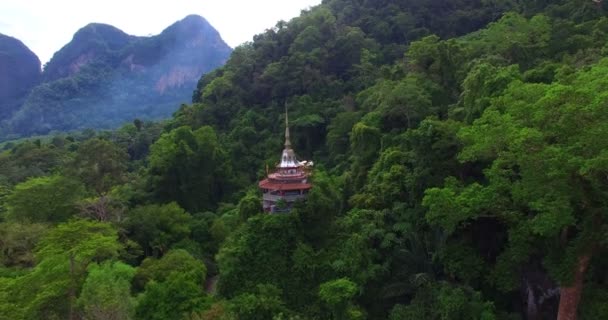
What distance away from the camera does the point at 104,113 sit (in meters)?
93.1

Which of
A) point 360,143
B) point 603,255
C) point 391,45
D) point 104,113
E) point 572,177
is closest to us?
point 572,177

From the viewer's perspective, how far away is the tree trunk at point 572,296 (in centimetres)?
1281

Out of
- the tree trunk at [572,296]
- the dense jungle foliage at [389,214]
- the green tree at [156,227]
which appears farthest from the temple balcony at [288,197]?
the tree trunk at [572,296]

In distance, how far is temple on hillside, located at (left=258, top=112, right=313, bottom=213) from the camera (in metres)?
18.0

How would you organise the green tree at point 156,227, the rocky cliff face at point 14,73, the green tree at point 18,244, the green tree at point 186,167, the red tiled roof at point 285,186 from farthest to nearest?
the rocky cliff face at point 14,73 < the green tree at point 186,167 < the green tree at point 156,227 < the green tree at point 18,244 < the red tiled roof at point 285,186

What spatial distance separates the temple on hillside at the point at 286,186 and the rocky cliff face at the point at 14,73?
3611 inches

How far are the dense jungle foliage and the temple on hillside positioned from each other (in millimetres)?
469

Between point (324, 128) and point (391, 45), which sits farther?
point (391, 45)

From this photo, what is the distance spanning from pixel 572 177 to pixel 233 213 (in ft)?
56.7

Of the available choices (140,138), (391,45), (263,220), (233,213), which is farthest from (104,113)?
(263,220)

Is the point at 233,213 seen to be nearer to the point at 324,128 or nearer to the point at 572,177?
the point at 324,128

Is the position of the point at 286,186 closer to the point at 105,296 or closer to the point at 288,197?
the point at 288,197

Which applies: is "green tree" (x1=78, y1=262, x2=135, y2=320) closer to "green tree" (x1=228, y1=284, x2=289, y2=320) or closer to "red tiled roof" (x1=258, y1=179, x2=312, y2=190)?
"green tree" (x1=228, y1=284, x2=289, y2=320)

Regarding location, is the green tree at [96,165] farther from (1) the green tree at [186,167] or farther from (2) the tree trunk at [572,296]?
(2) the tree trunk at [572,296]
